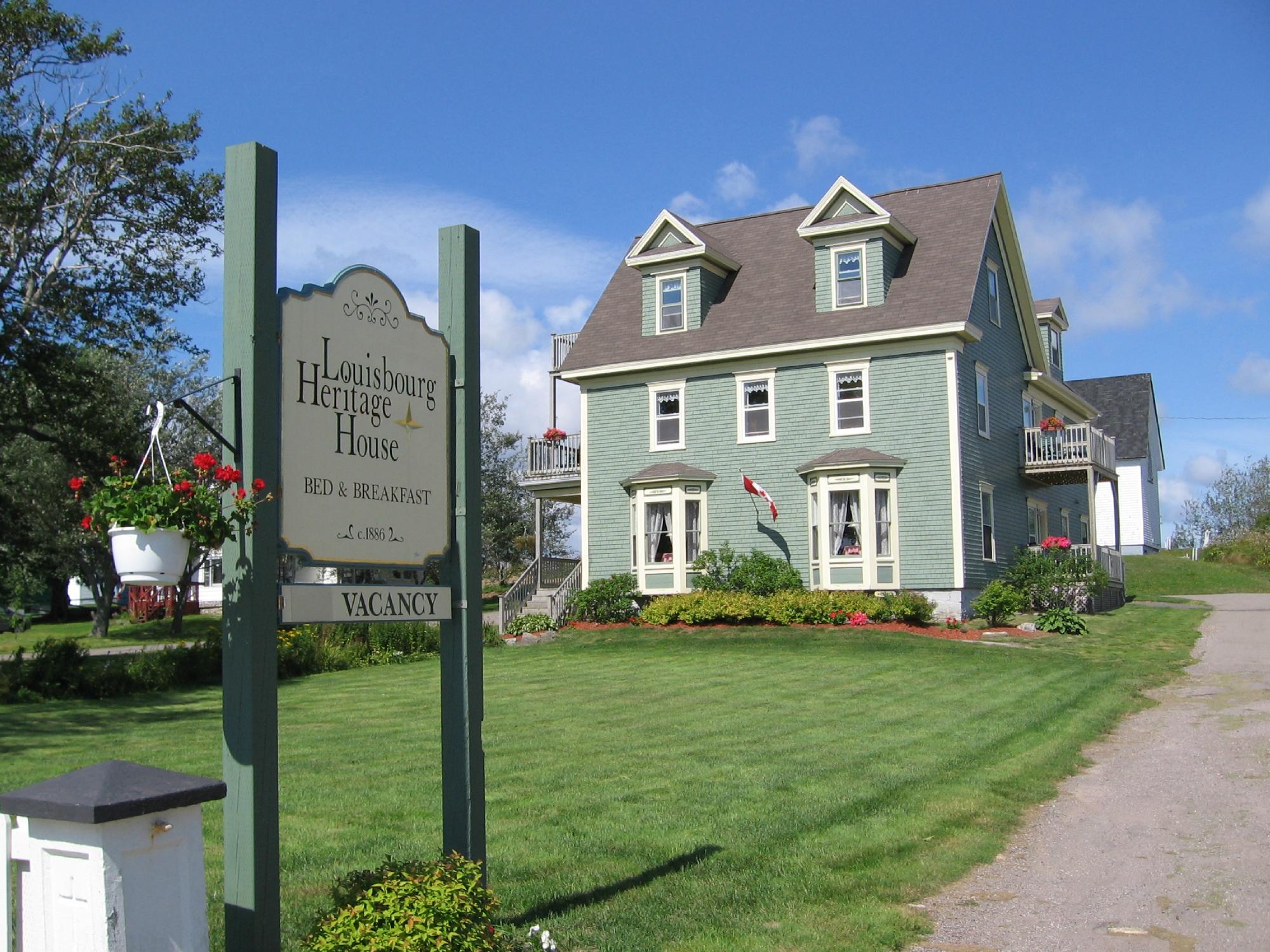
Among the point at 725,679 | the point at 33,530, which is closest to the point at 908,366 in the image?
the point at 725,679

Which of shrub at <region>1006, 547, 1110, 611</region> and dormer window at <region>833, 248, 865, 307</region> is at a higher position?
dormer window at <region>833, 248, 865, 307</region>

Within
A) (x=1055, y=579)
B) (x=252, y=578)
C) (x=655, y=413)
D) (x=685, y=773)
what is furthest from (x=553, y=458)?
(x=252, y=578)

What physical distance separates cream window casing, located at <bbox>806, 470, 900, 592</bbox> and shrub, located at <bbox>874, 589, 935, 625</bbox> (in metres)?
1.32

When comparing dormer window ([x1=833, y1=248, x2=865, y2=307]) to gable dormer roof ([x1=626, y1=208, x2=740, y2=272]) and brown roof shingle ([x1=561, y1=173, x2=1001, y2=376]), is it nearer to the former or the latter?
brown roof shingle ([x1=561, y1=173, x2=1001, y2=376])

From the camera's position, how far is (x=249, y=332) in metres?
4.84

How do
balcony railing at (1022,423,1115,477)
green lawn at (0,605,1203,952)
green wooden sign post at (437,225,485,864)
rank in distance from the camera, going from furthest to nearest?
balcony railing at (1022,423,1115,477) < green lawn at (0,605,1203,952) < green wooden sign post at (437,225,485,864)

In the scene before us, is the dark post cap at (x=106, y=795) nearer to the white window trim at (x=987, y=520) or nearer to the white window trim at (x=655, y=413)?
the white window trim at (x=987, y=520)

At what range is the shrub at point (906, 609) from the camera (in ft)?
80.9

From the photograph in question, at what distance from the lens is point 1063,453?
30.8 m

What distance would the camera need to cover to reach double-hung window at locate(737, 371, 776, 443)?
28.4m

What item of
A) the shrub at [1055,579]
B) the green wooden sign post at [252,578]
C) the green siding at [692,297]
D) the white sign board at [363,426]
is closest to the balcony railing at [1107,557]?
the shrub at [1055,579]

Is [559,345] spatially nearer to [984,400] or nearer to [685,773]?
[984,400]

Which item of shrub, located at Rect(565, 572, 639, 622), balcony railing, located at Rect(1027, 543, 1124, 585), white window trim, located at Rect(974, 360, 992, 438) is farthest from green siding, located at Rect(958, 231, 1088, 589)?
shrub, located at Rect(565, 572, 639, 622)

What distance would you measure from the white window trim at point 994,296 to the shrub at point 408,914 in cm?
2653
